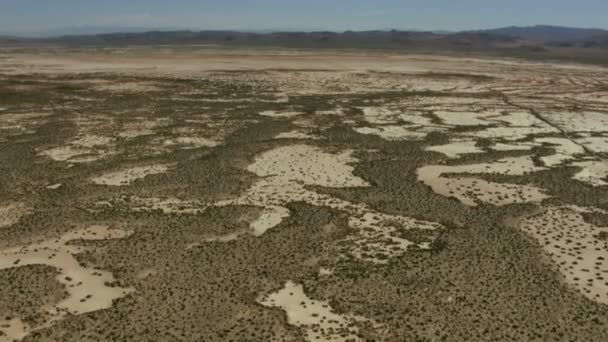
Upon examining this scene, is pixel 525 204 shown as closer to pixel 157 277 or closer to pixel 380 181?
pixel 380 181

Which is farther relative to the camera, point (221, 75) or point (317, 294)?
point (221, 75)

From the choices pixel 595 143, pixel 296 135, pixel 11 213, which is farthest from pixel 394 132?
pixel 11 213

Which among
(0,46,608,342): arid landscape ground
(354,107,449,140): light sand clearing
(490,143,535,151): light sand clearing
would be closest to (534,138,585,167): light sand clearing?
(0,46,608,342): arid landscape ground

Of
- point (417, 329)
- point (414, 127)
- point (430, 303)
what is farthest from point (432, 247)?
point (414, 127)

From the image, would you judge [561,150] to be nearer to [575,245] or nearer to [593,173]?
[593,173]

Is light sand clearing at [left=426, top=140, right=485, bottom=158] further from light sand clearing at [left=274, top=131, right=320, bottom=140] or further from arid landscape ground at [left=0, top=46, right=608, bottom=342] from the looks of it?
light sand clearing at [left=274, top=131, right=320, bottom=140]
